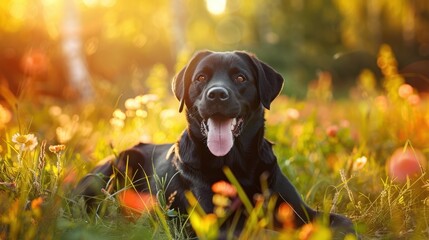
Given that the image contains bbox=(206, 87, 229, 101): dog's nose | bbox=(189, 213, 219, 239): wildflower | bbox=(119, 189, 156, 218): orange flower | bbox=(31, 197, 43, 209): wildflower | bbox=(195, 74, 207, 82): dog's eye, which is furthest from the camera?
bbox=(195, 74, 207, 82): dog's eye

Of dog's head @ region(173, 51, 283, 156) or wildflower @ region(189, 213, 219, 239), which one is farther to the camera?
dog's head @ region(173, 51, 283, 156)

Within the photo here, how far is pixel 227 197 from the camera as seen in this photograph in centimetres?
377

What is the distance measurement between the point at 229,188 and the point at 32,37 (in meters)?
13.6

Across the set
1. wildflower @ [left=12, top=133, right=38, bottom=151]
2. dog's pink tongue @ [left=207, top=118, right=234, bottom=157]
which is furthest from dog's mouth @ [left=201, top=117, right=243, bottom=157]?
wildflower @ [left=12, top=133, right=38, bottom=151]

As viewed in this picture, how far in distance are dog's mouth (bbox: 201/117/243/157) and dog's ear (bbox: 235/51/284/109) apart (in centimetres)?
28

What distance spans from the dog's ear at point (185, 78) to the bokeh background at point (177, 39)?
69.3 inches

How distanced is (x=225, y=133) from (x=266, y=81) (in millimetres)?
563

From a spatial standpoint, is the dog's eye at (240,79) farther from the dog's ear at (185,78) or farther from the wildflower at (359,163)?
the wildflower at (359,163)

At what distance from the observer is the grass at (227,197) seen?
9.90 feet

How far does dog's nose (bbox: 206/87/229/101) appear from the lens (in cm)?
392

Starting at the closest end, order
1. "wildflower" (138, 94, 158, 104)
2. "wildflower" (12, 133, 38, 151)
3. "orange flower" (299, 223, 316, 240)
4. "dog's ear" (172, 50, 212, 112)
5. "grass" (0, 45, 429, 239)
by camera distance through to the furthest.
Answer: "orange flower" (299, 223, 316, 240) → "grass" (0, 45, 429, 239) → "wildflower" (12, 133, 38, 151) → "dog's ear" (172, 50, 212, 112) → "wildflower" (138, 94, 158, 104)

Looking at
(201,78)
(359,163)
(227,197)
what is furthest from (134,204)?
(359,163)

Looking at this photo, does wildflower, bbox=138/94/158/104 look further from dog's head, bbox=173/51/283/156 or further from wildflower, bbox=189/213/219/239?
wildflower, bbox=189/213/219/239

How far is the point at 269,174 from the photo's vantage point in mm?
4098
